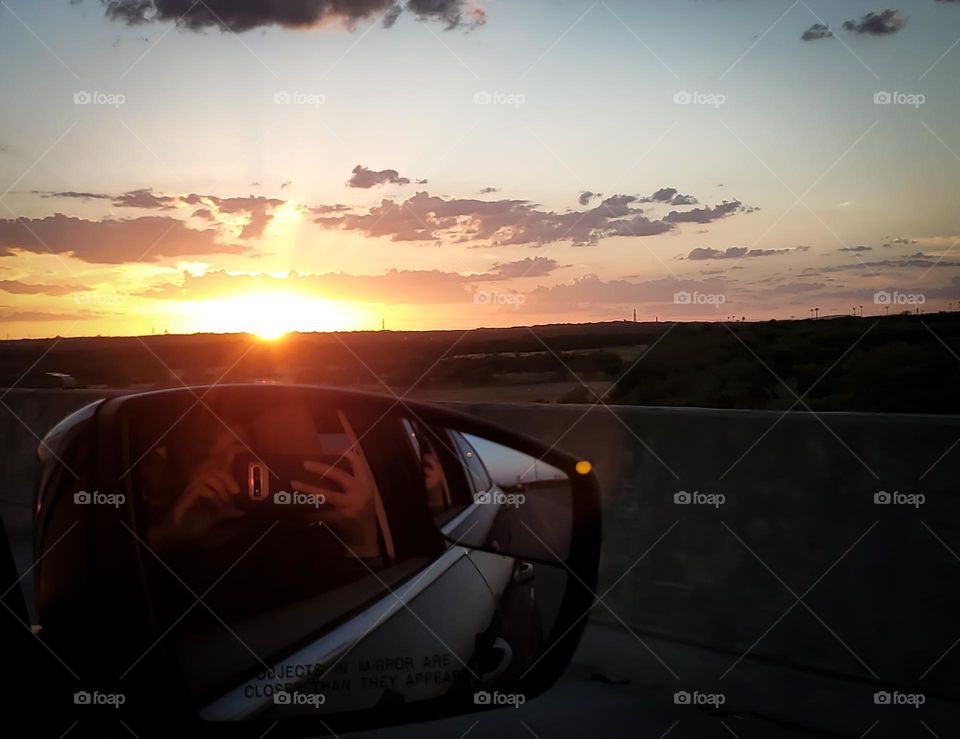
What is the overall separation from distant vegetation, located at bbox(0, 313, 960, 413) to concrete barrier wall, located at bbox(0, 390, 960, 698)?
8.16 ft

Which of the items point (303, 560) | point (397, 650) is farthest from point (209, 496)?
point (397, 650)

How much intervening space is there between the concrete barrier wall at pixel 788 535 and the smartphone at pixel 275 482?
3546 millimetres

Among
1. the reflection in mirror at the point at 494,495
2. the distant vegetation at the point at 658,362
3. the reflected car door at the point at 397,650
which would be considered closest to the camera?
the reflected car door at the point at 397,650

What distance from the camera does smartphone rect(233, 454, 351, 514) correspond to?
2.71 meters

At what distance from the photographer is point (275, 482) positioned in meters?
2.86

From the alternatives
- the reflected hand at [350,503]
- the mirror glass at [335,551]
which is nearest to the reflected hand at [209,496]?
the mirror glass at [335,551]

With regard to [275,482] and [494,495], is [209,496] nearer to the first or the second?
[275,482]

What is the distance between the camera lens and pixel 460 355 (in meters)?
60.2

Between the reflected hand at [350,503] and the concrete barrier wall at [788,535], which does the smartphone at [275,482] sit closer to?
the reflected hand at [350,503]

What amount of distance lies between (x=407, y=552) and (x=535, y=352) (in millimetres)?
62230

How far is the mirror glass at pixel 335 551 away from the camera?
2.35 meters

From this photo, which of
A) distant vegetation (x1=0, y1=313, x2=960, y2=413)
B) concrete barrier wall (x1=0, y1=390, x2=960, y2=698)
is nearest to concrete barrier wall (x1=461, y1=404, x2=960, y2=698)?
concrete barrier wall (x1=0, y1=390, x2=960, y2=698)

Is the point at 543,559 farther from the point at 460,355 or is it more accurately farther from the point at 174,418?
the point at 460,355

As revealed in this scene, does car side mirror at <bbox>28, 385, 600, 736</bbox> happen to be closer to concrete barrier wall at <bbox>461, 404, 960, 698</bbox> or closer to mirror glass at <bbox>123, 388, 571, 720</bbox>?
mirror glass at <bbox>123, 388, 571, 720</bbox>
